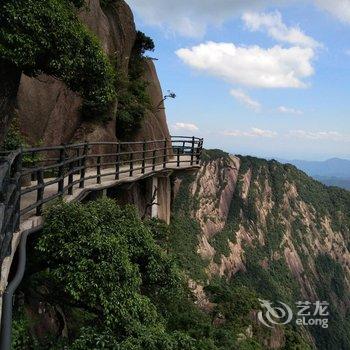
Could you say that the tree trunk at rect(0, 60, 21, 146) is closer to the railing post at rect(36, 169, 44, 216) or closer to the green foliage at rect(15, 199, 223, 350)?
the railing post at rect(36, 169, 44, 216)

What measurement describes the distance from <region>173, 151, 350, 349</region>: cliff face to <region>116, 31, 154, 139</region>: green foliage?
67.0 metres

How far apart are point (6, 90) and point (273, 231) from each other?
120 metres

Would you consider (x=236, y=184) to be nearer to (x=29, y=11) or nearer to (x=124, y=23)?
(x=124, y=23)

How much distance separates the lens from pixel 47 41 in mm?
8086

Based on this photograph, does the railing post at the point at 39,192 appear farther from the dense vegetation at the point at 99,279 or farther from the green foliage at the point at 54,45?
the green foliage at the point at 54,45

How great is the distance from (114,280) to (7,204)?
2109mm

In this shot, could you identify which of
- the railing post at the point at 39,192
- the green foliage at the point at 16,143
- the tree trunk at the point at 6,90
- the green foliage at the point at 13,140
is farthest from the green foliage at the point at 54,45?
the green foliage at the point at 16,143

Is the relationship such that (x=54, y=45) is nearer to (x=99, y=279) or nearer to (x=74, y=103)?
(x=99, y=279)

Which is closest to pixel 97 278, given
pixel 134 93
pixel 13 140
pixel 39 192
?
pixel 39 192

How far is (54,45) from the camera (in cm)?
830

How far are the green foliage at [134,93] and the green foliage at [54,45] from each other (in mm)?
9489

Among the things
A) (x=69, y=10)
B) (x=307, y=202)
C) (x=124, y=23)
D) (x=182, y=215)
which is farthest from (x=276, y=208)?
(x=69, y=10)

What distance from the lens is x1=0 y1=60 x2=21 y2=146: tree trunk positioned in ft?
29.9

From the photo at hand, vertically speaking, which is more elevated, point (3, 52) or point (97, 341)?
point (3, 52)
